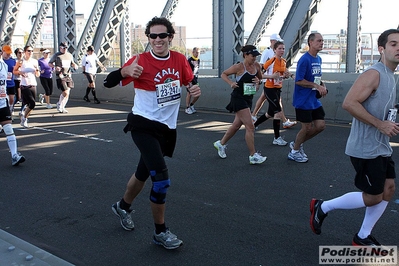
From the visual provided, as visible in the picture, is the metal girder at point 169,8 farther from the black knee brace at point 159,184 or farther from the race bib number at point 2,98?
the black knee brace at point 159,184

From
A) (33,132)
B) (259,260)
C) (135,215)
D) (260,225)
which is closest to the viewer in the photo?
(259,260)

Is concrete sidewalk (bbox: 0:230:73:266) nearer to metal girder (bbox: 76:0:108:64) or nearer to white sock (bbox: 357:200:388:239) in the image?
white sock (bbox: 357:200:388:239)

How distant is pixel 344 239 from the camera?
4.35 m

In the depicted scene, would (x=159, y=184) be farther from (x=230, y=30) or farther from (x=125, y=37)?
(x=125, y=37)

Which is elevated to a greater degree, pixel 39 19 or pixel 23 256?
pixel 39 19

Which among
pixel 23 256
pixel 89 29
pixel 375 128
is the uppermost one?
pixel 89 29

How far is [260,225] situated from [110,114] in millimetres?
9345

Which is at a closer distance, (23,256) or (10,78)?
(23,256)

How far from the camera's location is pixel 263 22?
19.4 metres

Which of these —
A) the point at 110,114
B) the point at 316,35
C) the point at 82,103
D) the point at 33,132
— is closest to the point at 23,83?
Answer: the point at 33,132

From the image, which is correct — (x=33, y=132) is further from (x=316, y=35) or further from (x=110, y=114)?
(x=316, y=35)

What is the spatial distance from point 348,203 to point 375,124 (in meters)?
0.79

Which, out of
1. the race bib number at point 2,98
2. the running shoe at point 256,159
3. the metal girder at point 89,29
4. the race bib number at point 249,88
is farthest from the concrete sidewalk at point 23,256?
the metal girder at point 89,29

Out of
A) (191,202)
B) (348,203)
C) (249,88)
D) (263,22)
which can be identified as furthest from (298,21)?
(348,203)
